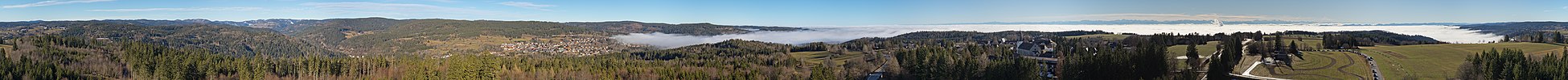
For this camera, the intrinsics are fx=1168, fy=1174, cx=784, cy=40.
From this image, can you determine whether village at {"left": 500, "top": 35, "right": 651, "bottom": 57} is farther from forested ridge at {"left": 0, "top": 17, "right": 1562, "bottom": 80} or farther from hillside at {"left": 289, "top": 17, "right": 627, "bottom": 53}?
forested ridge at {"left": 0, "top": 17, "right": 1562, "bottom": 80}

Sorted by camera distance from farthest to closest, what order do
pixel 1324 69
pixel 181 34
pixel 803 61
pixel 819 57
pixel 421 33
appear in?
pixel 421 33 → pixel 181 34 → pixel 819 57 → pixel 803 61 → pixel 1324 69

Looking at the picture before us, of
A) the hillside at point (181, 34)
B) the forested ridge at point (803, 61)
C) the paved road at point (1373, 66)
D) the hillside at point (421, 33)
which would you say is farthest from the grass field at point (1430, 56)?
the hillside at point (181, 34)

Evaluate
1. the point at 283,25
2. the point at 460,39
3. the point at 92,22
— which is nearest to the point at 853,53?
the point at 460,39

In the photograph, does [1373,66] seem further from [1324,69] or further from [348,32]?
[348,32]

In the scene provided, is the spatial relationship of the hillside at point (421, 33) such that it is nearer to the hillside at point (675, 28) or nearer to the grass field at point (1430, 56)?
the hillside at point (675, 28)

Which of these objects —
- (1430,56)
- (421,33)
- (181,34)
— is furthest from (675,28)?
(1430,56)
